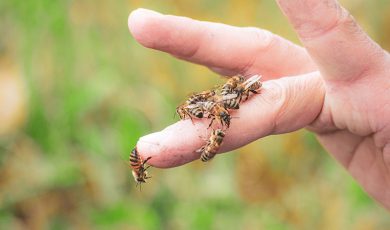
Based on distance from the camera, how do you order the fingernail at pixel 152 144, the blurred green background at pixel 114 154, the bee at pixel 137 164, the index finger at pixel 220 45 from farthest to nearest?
the blurred green background at pixel 114 154
the index finger at pixel 220 45
the bee at pixel 137 164
the fingernail at pixel 152 144

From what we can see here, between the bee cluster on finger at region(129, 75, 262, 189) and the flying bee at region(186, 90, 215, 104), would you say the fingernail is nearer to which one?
the bee cluster on finger at region(129, 75, 262, 189)

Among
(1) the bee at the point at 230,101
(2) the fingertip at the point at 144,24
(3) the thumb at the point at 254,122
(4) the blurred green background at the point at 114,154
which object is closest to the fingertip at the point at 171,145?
(3) the thumb at the point at 254,122

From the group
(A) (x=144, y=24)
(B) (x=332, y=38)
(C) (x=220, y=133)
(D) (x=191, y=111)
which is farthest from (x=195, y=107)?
(B) (x=332, y=38)

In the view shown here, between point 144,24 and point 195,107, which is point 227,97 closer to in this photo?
point 195,107

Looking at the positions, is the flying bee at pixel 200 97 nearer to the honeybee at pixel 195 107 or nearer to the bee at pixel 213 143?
the honeybee at pixel 195 107

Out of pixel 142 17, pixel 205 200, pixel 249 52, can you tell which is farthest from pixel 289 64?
pixel 205 200

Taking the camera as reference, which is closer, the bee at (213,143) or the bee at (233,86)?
the bee at (213,143)

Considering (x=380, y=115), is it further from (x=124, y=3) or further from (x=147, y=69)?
(x=124, y=3)
